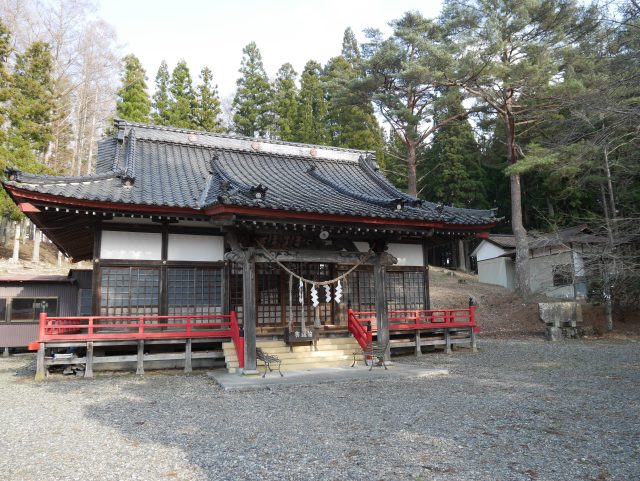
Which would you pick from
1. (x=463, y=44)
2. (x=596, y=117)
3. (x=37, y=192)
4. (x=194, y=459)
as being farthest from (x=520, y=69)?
(x=194, y=459)

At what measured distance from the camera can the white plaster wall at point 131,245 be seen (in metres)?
11.9

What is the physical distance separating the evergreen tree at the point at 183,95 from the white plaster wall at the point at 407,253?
2578 centimetres

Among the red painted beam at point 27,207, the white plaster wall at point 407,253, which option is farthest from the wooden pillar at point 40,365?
the white plaster wall at point 407,253

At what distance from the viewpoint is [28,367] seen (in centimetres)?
1300

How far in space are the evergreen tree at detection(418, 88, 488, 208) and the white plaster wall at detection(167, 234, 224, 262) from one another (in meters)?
26.0

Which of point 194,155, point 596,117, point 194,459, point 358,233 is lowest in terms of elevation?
point 194,459

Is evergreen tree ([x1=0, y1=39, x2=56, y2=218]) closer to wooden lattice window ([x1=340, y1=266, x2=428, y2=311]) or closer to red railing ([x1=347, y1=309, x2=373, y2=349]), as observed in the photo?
wooden lattice window ([x1=340, y1=266, x2=428, y2=311])

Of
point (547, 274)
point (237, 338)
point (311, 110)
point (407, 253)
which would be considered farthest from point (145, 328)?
point (311, 110)

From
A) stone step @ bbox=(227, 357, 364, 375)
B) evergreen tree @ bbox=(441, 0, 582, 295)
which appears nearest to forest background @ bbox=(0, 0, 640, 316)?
evergreen tree @ bbox=(441, 0, 582, 295)

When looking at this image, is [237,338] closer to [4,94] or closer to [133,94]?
[4,94]

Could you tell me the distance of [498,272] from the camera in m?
32.3

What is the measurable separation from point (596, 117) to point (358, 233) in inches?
221

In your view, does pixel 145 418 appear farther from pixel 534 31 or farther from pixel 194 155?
pixel 534 31

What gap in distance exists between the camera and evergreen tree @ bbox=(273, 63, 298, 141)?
3641cm
